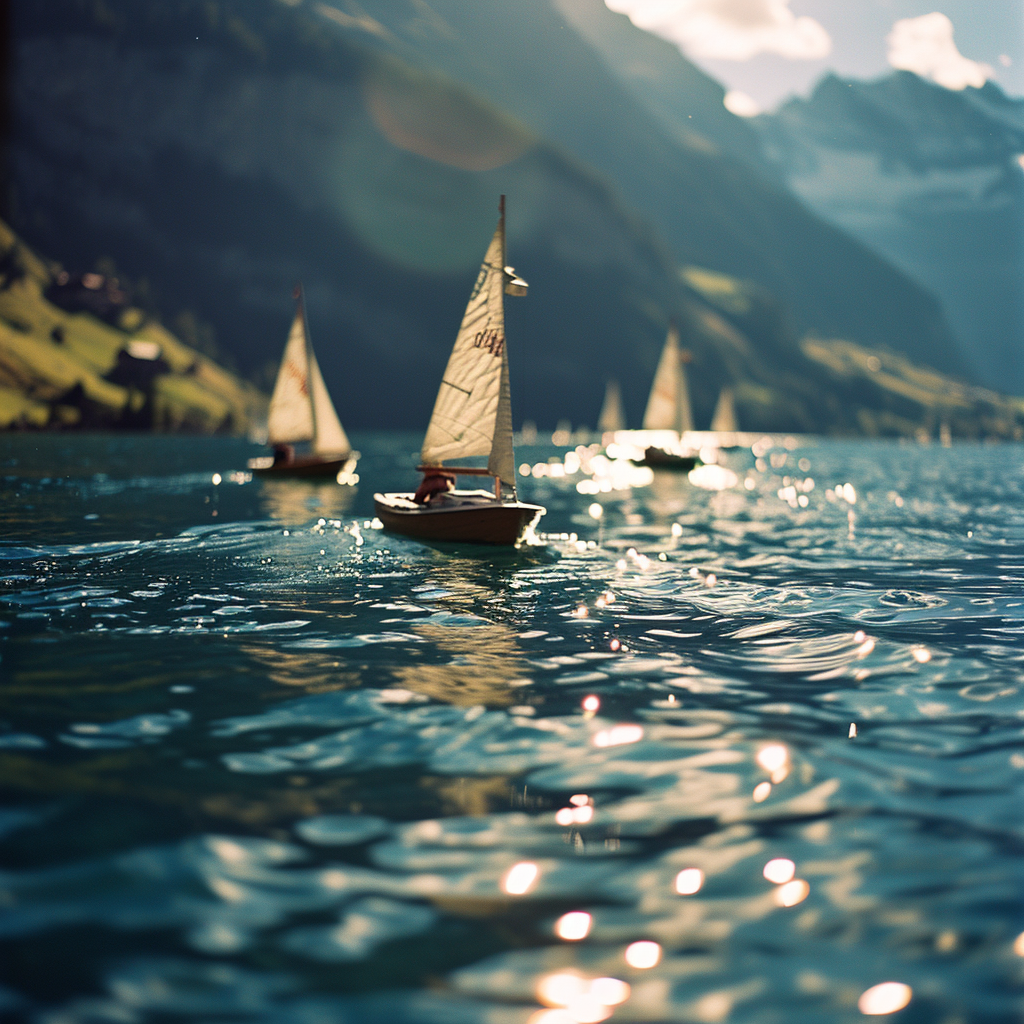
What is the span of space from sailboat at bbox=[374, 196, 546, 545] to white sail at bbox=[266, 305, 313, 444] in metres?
34.3

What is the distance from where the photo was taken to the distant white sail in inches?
2554

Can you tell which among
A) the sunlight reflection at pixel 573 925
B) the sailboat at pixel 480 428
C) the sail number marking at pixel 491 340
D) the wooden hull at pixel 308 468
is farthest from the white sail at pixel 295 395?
the sunlight reflection at pixel 573 925

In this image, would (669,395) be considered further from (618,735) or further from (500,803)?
(500,803)

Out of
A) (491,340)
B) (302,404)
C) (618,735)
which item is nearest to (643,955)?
(618,735)

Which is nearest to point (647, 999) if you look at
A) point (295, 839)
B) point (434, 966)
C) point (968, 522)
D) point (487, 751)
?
point (434, 966)

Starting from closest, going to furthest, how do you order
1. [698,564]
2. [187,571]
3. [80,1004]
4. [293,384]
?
[80,1004] → [187,571] → [698,564] → [293,384]

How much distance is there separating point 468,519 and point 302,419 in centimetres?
3852

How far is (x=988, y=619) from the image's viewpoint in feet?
71.5

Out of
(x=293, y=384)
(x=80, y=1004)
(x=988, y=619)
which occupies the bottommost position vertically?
(x=80, y=1004)

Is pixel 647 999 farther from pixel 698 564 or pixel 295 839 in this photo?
pixel 698 564

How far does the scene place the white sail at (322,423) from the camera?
65312 millimetres

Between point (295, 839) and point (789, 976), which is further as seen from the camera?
point (295, 839)

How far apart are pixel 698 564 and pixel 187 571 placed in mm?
17288

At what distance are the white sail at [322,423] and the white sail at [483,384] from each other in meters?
34.0
